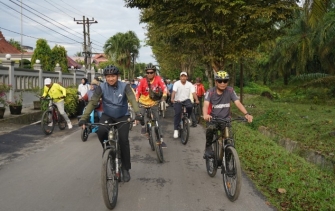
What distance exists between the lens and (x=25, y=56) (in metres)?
51.1

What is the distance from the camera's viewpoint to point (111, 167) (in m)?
4.81

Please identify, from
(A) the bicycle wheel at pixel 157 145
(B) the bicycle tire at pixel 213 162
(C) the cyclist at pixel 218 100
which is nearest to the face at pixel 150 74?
(A) the bicycle wheel at pixel 157 145

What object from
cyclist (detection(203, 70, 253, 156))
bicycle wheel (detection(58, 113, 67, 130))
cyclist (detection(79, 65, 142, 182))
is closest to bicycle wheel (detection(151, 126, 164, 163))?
cyclist (detection(203, 70, 253, 156))

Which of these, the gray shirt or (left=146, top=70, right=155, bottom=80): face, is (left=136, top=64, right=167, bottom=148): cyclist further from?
the gray shirt

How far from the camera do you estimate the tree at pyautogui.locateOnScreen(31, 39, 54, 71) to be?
38969 millimetres

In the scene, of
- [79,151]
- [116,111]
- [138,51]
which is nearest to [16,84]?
[79,151]

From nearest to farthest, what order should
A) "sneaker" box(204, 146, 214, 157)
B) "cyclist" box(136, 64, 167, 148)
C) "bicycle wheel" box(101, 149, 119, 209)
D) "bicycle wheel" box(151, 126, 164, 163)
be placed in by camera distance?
1. "bicycle wheel" box(101, 149, 119, 209)
2. "sneaker" box(204, 146, 214, 157)
3. "bicycle wheel" box(151, 126, 164, 163)
4. "cyclist" box(136, 64, 167, 148)

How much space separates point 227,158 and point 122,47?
2229 inches

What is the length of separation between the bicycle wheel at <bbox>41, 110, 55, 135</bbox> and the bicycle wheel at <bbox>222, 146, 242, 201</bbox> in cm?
681

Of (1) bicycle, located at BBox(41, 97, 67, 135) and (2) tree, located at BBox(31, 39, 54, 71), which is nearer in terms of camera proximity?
(1) bicycle, located at BBox(41, 97, 67, 135)

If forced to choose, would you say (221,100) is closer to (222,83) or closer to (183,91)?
(222,83)

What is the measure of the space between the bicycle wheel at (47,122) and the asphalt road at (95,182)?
1299mm

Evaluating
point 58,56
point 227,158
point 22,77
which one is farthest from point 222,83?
point 58,56

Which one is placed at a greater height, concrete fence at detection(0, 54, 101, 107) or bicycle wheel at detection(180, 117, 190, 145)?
concrete fence at detection(0, 54, 101, 107)
